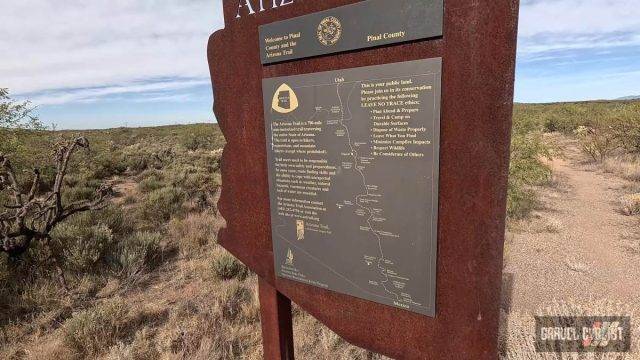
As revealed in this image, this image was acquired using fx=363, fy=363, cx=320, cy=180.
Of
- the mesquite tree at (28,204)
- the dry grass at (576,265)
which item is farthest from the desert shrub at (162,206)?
the dry grass at (576,265)

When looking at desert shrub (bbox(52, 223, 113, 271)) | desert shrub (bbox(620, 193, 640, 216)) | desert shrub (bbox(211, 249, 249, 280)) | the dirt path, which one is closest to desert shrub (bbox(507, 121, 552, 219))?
the dirt path

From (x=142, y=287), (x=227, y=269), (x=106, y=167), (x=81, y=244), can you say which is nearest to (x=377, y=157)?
(x=227, y=269)

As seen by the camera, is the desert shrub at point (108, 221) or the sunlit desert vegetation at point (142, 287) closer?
the sunlit desert vegetation at point (142, 287)

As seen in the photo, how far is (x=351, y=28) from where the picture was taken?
5.86 feet

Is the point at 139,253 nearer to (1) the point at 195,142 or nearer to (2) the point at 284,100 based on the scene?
(2) the point at 284,100

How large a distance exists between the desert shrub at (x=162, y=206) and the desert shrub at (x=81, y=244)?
131 centimetres

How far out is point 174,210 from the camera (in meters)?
8.02

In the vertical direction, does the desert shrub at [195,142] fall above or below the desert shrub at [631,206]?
above

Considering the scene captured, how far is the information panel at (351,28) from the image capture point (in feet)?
5.17

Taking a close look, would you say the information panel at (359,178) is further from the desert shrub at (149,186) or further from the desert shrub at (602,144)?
the desert shrub at (602,144)

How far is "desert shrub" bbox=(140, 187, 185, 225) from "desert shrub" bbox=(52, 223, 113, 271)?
1312mm

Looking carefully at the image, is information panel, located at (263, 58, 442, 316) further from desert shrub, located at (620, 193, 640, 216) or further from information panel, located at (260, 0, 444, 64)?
desert shrub, located at (620, 193, 640, 216)

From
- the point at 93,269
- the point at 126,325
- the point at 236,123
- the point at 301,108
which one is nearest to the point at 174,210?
the point at 93,269

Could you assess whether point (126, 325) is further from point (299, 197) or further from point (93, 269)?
point (299, 197)
